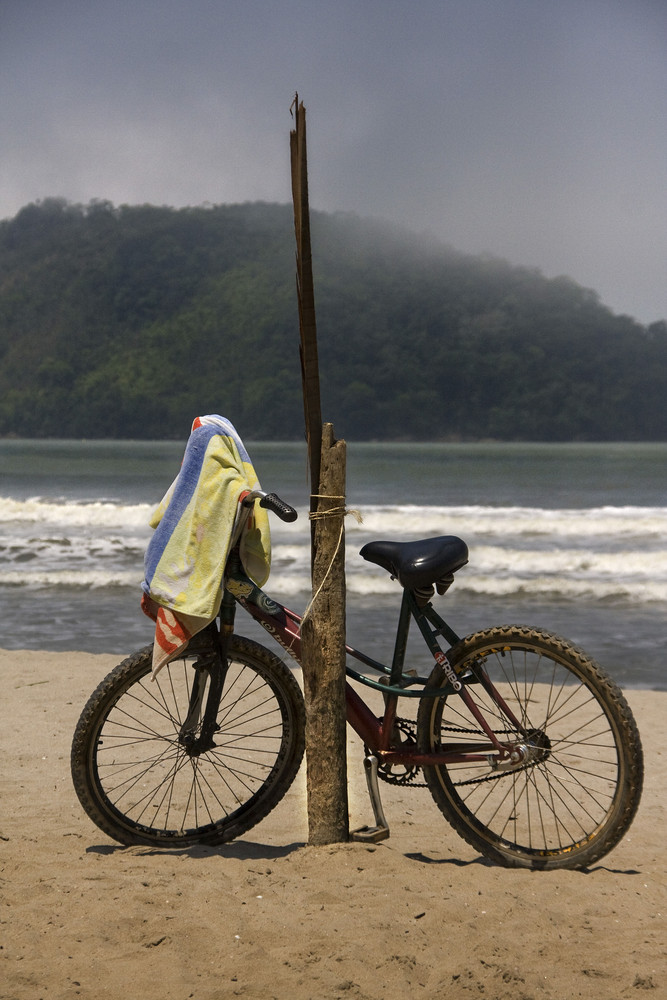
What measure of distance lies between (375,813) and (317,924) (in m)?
0.58

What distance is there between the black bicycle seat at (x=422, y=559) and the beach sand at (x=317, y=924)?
36.8 inches

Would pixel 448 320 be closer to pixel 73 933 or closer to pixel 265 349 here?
pixel 265 349

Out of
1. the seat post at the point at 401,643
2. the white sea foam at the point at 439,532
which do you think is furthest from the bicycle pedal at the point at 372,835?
the white sea foam at the point at 439,532

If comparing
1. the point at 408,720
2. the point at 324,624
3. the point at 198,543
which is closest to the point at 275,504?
the point at 198,543

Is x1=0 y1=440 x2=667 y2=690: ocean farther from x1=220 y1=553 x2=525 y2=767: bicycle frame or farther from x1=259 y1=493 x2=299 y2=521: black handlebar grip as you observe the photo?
x1=259 y1=493 x2=299 y2=521: black handlebar grip

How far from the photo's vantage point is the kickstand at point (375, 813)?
3.26 meters

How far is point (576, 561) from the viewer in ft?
48.6

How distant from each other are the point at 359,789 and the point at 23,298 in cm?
13879

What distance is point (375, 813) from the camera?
3279 millimetres

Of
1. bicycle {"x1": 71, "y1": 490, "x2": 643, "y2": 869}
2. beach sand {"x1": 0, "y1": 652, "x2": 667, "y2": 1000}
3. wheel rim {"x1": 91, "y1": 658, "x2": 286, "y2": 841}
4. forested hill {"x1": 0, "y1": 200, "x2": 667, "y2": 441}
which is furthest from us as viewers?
forested hill {"x1": 0, "y1": 200, "x2": 667, "y2": 441}

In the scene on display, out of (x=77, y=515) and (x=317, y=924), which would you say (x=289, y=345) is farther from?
(x=317, y=924)

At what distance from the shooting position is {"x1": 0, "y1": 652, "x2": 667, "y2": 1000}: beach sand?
250cm

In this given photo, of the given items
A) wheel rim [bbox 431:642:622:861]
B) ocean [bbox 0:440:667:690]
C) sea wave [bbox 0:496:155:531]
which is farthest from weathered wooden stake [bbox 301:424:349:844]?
sea wave [bbox 0:496:155:531]

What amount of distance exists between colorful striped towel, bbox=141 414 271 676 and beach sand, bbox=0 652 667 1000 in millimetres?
741
